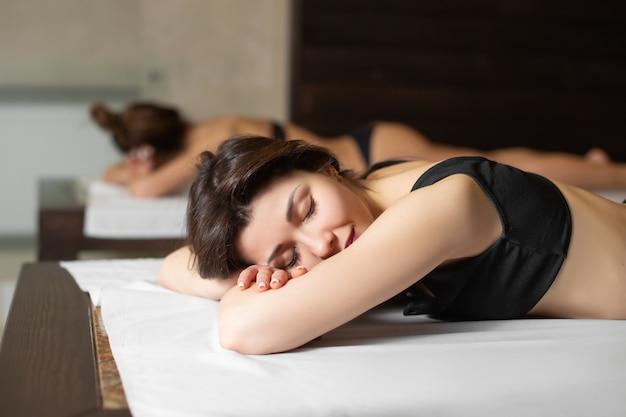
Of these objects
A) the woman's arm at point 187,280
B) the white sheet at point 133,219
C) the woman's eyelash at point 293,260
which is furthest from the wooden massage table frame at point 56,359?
the white sheet at point 133,219

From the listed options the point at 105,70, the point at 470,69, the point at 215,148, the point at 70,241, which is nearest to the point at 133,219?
the point at 70,241

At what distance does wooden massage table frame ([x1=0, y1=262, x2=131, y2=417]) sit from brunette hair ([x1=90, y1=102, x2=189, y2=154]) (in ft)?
4.60

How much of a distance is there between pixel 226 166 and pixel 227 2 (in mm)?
3109

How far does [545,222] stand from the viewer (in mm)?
1142

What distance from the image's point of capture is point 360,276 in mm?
993

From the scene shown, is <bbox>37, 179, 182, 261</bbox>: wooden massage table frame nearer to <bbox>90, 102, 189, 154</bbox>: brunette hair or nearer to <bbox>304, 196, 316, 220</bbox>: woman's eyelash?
<bbox>90, 102, 189, 154</bbox>: brunette hair

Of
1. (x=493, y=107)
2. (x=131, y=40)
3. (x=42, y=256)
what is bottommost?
(x=42, y=256)

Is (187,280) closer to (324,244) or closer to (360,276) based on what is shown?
(324,244)

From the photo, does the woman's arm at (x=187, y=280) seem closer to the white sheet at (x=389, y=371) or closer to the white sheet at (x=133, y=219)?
the white sheet at (x=389, y=371)

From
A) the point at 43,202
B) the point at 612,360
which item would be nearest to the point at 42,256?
the point at 43,202

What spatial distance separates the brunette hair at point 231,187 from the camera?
3.90ft

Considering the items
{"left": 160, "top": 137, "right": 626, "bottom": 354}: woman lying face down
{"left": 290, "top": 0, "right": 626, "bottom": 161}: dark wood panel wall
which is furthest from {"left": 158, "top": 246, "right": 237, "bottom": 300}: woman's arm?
{"left": 290, "top": 0, "right": 626, "bottom": 161}: dark wood panel wall

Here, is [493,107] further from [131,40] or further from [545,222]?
[545,222]

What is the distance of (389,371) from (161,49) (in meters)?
3.42
